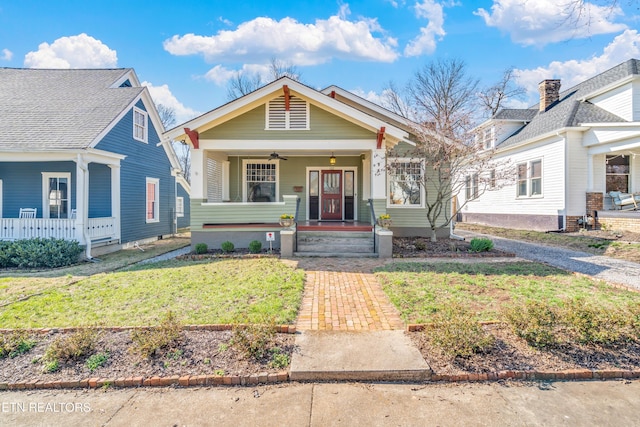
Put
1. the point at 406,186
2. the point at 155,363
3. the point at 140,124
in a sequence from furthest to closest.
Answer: the point at 140,124
the point at 406,186
the point at 155,363

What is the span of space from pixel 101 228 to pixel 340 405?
450 inches

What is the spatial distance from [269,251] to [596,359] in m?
7.98

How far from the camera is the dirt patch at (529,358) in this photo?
3447 millimetres

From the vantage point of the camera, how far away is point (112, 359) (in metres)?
3.63

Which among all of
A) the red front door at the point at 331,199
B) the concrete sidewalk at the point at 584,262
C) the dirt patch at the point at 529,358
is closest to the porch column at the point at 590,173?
the concrete sidewalk at the point at 584,262

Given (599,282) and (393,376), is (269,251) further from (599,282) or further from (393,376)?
(599,282)

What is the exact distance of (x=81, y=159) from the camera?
34.1 feet

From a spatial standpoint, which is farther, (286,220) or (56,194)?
(56,194)

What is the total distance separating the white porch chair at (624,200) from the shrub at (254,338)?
16.0 m

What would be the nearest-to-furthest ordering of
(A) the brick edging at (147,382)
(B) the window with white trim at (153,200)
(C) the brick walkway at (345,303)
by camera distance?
(A) the brick edging at (147,382)
(C) the brick walkway at (345,303)
(B) the window with white trim at (153,200)

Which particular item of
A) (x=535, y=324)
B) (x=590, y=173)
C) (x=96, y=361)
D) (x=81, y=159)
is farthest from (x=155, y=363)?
(x=590, y=173)

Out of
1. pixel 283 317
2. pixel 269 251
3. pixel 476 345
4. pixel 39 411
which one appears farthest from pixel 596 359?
pixel 269 251

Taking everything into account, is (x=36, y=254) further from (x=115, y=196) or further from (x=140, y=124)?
(x=140, y=124)

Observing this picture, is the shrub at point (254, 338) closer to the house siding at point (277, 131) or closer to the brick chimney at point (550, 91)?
the house siding at point (277, 131)
